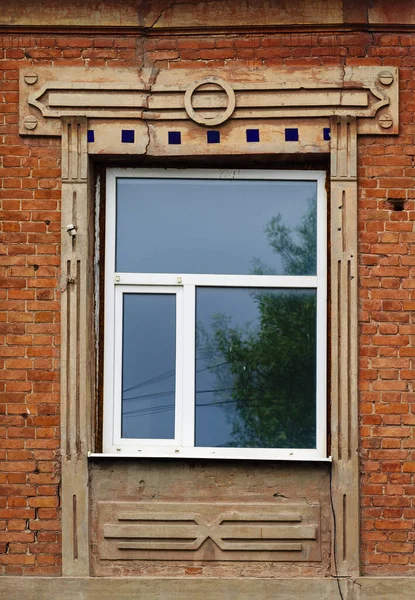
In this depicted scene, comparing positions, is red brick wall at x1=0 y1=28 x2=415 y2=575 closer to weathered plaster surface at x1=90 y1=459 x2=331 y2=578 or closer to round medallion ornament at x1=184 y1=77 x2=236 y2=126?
round medallion ornament at x1=184 y1=77 x2=236 y2=126

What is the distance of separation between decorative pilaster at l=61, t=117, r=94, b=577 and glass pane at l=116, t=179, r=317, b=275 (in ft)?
1.05

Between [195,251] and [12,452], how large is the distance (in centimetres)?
180

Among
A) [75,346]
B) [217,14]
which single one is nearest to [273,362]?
[75,346]

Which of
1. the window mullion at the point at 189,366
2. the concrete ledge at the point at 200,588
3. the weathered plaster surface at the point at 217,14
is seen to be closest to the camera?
the concrete ledge at the point at 200,588

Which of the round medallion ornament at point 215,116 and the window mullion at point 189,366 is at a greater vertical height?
the round medallion ornament at point 215,116

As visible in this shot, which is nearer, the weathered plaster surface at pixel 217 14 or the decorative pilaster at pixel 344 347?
the decorative pilaster at pixel 344 347

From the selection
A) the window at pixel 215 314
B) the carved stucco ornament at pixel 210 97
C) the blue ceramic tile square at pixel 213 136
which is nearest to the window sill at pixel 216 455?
the window at pixel 215 314

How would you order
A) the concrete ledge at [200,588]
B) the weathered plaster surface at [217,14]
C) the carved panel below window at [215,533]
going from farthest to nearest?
the weathered plaster surface at [217,14] → the carved panel below window at [215,533] → the concrete ledge at [200,588]

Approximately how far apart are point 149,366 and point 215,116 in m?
1.73

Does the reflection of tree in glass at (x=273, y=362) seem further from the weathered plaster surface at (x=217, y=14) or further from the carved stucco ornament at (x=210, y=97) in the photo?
the weathered plaster surface at (x=217, y=14)

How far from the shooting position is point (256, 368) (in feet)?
26.7

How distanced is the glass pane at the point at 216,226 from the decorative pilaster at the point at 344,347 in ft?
0.93

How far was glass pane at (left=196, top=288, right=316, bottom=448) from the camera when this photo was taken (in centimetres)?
807

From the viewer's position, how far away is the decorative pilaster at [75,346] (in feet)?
25.6
